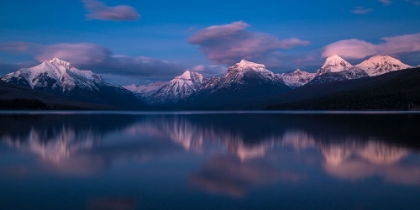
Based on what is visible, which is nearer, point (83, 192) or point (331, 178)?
point (83, 192)

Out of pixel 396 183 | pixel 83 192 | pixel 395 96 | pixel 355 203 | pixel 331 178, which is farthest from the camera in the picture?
pixel 395 96

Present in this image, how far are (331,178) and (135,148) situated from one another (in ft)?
59.3

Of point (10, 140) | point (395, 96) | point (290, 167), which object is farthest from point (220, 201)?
point (395, 96)

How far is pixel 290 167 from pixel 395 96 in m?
169

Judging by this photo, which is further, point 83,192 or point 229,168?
point 229,168

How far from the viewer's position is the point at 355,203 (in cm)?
1573

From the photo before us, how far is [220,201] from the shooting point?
1602 cm

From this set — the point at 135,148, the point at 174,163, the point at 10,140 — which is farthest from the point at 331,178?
the point at 10,140

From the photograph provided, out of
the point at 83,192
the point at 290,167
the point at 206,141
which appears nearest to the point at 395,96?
the point at 206,141

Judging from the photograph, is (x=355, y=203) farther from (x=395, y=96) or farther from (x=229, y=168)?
(x=395, y=96)

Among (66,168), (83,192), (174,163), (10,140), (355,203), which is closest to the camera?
(355,203)

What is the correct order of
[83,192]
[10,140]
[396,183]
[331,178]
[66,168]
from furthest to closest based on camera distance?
[10,140]
[66,168]
[331,178]
[396,183]
[83,192]

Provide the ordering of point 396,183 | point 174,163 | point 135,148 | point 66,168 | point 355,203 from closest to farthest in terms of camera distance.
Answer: point 355,203 → point 396,183 → point 66,168 → point 174,163 → point 135,148

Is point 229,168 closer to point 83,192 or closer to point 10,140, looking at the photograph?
point 83,192
